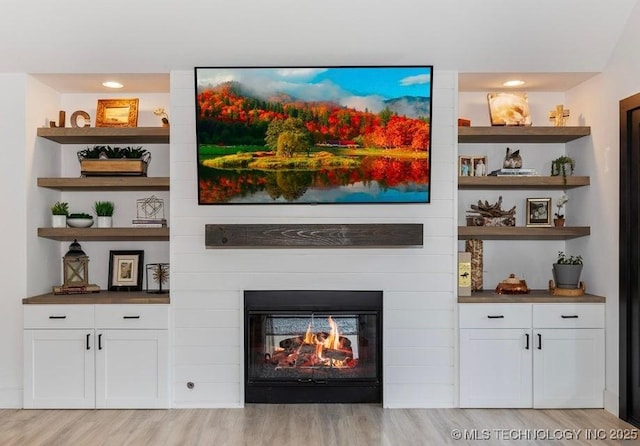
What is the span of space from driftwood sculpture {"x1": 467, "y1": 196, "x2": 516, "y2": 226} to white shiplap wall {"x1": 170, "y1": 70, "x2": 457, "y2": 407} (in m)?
0.41

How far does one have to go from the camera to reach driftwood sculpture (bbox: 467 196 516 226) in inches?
177

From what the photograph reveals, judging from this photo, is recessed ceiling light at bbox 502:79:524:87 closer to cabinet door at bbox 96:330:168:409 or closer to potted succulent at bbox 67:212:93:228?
cabinet door at bbox 96:330:168:409

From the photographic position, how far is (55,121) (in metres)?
4.65

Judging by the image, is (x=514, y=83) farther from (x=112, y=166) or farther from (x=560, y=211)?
(x=112, y=166)

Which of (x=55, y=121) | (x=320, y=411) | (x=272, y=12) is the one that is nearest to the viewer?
(x=272, y=12)

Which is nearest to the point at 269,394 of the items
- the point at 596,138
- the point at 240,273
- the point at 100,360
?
the point at 240,273

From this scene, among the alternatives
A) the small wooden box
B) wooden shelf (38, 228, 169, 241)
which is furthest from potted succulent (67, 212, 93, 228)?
the small wooden box

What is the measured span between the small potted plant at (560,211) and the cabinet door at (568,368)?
2.91ft

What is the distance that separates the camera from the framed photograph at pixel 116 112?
4496 mm

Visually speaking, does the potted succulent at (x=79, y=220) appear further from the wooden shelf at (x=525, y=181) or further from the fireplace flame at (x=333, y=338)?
the wooden shelf at (x=525, y=181)

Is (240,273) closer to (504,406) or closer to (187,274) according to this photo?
(187,274)

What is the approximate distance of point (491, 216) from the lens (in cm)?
451

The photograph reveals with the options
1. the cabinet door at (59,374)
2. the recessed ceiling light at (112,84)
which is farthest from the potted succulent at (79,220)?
the recessed ceiling light at (112,84)

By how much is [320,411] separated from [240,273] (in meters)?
1.18
